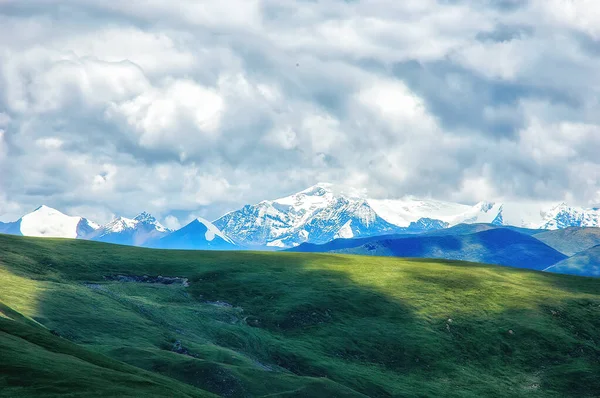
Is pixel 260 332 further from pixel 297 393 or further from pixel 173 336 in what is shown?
pixel 297 393

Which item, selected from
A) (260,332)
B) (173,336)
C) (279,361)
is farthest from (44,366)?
(260,332)

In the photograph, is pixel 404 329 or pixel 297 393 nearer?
pixel 297 393

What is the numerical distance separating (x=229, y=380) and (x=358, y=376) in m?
51.9

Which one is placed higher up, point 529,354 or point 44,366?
point 44,366

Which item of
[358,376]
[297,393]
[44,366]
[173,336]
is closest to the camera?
[44,366]

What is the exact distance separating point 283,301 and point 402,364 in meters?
40.3

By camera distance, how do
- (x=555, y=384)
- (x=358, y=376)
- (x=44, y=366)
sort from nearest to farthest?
(x=44, y=366), (x=358, y=376), (x=555, y=384)

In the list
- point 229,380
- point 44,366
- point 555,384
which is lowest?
point 555,384

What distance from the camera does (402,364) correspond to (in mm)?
165250

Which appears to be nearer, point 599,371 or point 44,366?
point 44,366

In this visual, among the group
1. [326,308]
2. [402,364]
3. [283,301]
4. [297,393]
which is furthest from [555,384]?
[297,393]

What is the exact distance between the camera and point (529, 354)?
176000 millimetres

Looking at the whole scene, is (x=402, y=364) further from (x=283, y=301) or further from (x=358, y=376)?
(x=283, y=301)

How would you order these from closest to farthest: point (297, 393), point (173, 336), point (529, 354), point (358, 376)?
point (297, 393), point (173, 336), point (358, 376), point (529, 354)
